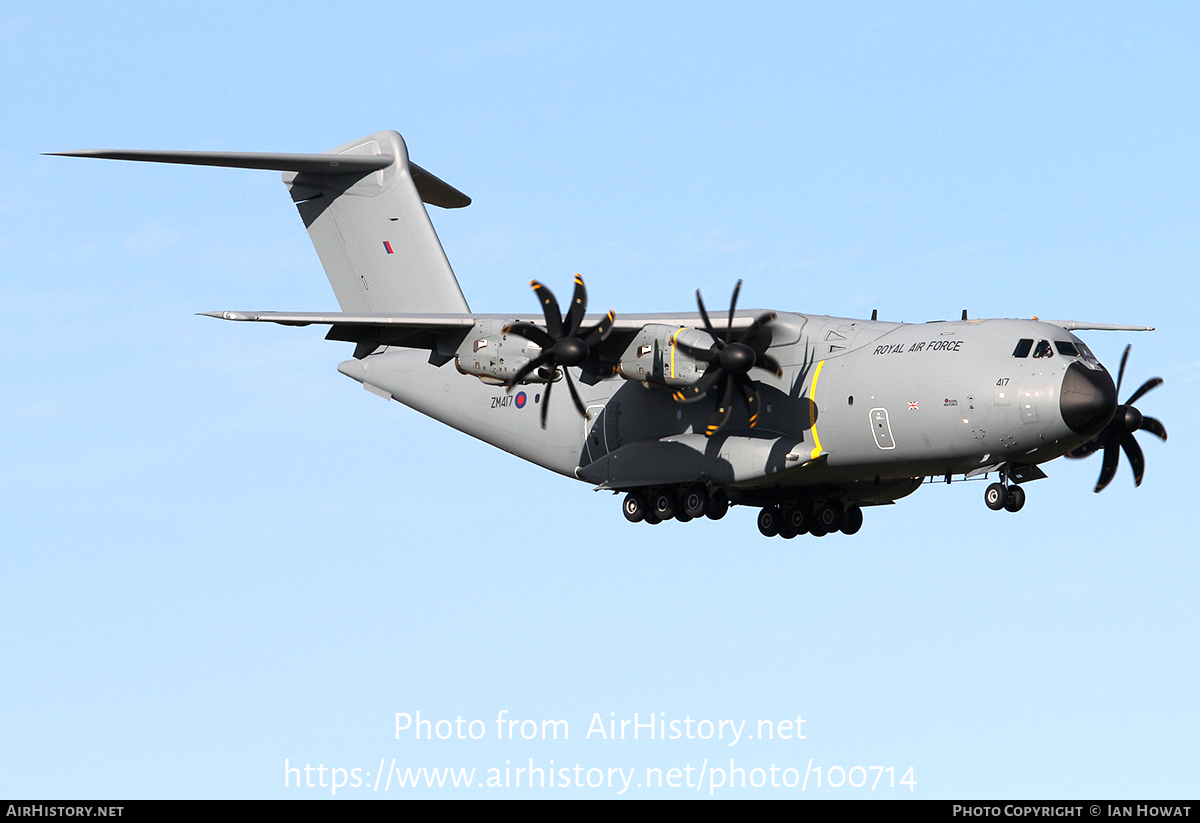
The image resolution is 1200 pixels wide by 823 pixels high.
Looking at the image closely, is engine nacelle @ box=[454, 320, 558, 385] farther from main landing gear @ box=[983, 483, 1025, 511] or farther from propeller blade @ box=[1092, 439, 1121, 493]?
propeller blade @ box=[1092, 439, 1121, 493]

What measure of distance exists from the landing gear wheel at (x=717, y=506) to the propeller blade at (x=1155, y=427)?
6.70 meters

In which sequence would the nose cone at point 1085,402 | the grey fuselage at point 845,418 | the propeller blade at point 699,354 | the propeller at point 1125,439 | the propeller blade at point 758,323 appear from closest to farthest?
the nose cone at point 1085,402
the grey fuselage at point 845,418
the propeller blade at point 699,354
the propeller blade at point 758,323
the propeller at point 1125,439

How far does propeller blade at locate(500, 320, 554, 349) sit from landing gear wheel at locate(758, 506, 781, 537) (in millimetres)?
5372

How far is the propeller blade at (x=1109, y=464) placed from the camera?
24.0m

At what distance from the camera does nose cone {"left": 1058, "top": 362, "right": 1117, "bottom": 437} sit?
67.8ft

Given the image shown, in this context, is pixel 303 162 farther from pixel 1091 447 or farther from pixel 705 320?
pixel 1091 447

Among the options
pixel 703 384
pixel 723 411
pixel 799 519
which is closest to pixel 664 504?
pixel 723 411

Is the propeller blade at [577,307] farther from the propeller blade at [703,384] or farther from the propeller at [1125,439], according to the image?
the propeller at [1125,439]

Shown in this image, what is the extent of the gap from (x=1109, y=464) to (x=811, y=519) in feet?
15.6

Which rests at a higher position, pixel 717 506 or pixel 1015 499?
pixel 717 506

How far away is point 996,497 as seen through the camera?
2177cm

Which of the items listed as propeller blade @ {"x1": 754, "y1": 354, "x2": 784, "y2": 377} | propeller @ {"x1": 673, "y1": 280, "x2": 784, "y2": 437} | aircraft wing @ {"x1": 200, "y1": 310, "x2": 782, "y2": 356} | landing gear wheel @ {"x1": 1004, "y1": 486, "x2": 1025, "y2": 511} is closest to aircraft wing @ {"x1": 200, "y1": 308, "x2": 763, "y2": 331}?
aircraft wing @ {"x1": 200, "y1": 310, "x2": 782, "y2": 356}

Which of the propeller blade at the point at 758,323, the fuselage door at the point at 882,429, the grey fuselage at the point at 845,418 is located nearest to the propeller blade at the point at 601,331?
the grey fuselage at the point at 845,418
